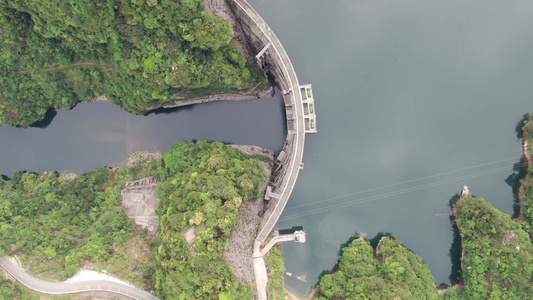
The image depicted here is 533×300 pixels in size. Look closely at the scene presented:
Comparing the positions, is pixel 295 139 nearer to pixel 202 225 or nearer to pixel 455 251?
pixel 202 225

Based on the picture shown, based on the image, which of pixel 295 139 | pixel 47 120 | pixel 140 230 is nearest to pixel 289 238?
pixel 295 139

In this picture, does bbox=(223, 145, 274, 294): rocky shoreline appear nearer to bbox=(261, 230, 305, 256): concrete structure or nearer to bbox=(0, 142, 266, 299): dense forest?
bbox=(0, 142, 266, 299): dense forest

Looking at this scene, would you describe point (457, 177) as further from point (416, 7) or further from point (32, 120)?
point (32, 120)

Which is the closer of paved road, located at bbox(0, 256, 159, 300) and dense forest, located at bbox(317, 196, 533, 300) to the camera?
paved road, located at bbox(0, 256, 159, 300)

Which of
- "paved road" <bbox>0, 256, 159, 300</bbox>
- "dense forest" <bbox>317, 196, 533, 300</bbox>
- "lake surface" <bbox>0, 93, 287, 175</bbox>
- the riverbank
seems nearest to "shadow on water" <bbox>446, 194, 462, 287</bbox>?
"dense forest" <bbox>317, 196, 533, 300</bbox>

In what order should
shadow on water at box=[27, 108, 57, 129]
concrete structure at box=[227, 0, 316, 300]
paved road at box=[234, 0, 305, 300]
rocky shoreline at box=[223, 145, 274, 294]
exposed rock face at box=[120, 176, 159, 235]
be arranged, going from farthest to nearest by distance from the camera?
shadow on water at box=[27, 108, 57, 129] → exposed rock face at box=[120, 176, 159, 235] → paved road at box=[234, 0, 305, 300] → concrete structure at box=[227, 0, 316, 300] → rocky shoreline at box=[223, 145, 274, 294]

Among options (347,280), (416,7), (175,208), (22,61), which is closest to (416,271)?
(347,280)

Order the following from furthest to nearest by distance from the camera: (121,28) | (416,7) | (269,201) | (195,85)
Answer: (416,7)
(269,201)
(195,85)
(121,28)

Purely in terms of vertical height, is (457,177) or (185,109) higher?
(457,177)
